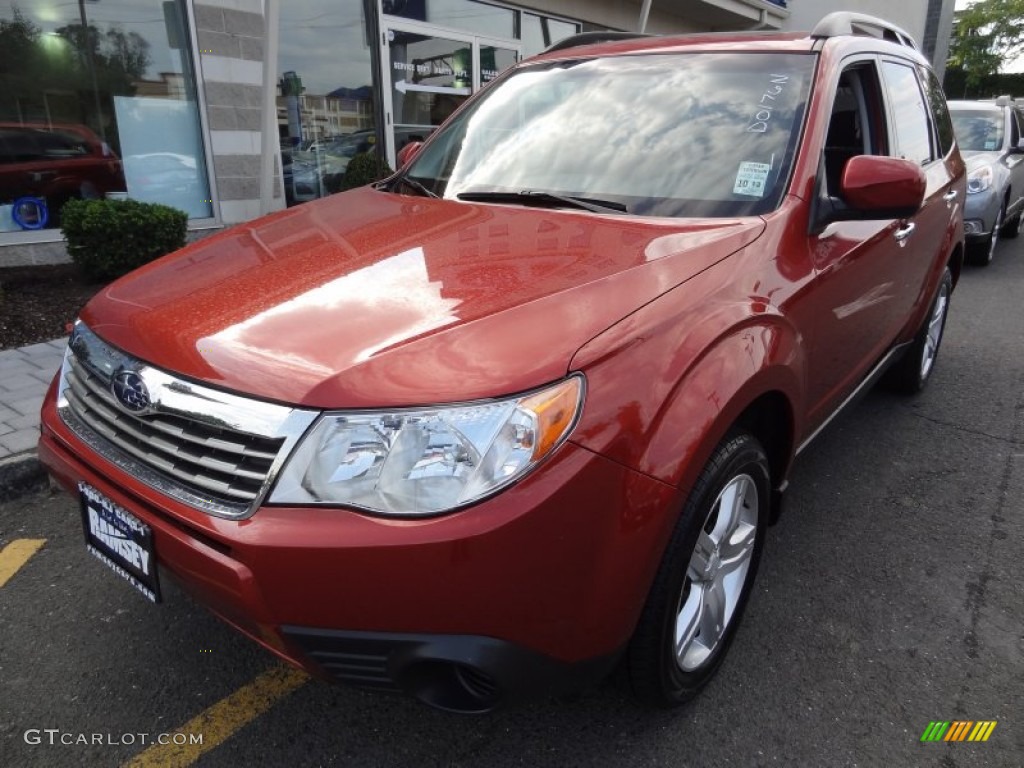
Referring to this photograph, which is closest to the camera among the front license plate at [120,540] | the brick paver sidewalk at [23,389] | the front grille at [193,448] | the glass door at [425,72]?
the front grille at [193,448]

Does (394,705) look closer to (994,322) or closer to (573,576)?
(573,576)

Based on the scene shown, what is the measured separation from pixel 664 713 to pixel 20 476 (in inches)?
111

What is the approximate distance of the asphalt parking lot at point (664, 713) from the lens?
190 centimetres

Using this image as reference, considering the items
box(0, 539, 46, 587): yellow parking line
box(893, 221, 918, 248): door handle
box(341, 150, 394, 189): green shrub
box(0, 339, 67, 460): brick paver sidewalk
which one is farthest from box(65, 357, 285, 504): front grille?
box(341, 150, 394, 189): green shrub

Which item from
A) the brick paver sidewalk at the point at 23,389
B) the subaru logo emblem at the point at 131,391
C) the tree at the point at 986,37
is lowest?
the brick paver sidewalk at the point at 23,389

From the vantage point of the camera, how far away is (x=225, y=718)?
1992 millimetres

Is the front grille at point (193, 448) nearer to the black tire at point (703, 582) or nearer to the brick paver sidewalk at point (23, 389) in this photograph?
the black tire at point (703, 582)

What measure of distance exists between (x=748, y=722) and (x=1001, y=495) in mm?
1959

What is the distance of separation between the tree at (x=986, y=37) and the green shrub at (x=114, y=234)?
4265 centimetres

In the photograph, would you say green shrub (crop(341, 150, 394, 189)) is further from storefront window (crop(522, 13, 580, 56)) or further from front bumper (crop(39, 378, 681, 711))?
front bumper (crop(39, 378, 681, 711))

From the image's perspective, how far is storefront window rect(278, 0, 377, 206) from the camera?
26.5 ft

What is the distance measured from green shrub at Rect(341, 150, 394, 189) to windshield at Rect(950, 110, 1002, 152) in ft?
21.1

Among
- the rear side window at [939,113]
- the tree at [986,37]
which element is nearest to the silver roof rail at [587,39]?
the rear side window at [939,113]

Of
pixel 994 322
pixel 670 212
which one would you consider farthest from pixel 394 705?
pixel 994 322
